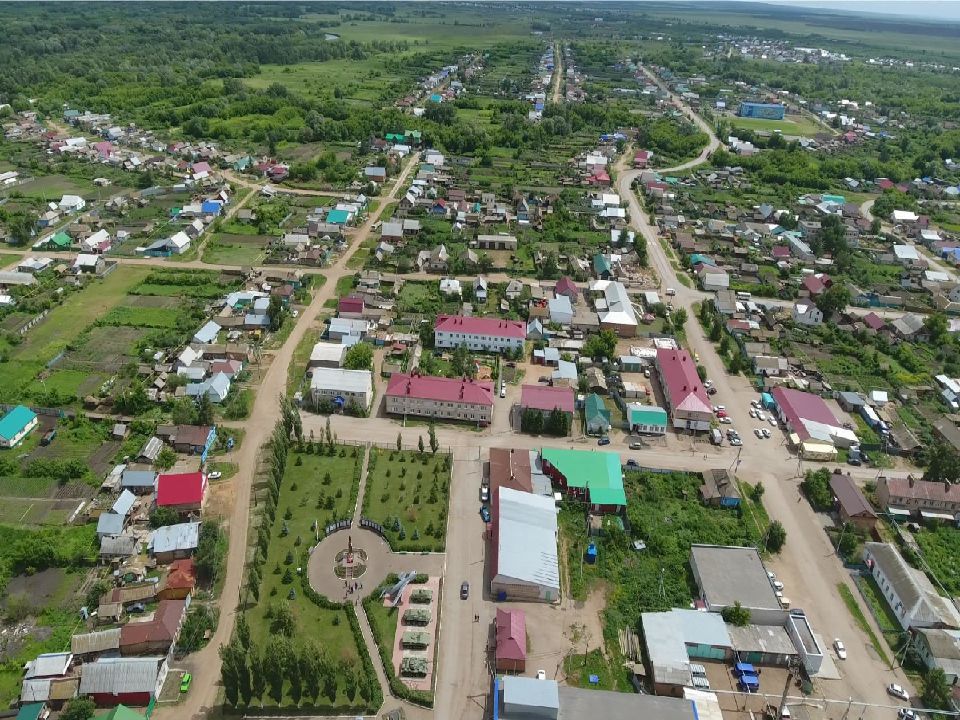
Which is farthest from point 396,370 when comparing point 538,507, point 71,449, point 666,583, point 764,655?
point 764,655

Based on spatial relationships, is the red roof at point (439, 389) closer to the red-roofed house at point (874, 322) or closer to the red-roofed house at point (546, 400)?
the red-roofed house at point (546, 400)

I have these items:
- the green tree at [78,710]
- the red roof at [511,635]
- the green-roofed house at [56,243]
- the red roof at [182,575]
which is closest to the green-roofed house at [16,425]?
the red roof at [182,575]

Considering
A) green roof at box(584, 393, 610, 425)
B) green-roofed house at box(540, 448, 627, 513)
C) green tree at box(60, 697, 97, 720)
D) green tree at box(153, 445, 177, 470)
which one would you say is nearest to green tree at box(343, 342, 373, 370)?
green tree at box(153, 445, 177, 470)

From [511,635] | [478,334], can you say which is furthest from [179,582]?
[478,334]

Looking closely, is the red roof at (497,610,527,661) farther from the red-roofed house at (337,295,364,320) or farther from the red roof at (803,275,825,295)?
the red roof at (803,275,825,295)

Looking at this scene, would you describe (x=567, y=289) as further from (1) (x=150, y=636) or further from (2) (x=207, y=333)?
(1) (x=150, y=636)

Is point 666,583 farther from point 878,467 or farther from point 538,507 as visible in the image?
point 878,467
